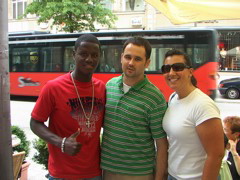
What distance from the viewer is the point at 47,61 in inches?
555

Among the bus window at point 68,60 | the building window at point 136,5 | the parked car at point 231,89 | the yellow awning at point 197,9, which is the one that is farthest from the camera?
the building window at point 136,5

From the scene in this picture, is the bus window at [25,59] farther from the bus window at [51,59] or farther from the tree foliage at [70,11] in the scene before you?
the tree foliage at [70,11]

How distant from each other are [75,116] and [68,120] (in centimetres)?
6

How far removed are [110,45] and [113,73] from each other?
1270 millimetres

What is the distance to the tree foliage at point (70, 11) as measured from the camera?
1469cm

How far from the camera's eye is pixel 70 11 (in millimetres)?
14891

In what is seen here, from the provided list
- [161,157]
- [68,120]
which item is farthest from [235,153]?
[68,120]

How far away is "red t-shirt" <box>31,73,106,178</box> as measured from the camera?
6.97 feet

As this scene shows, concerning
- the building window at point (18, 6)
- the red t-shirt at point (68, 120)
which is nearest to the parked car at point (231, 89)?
the red t-shirt at point (68, 120)

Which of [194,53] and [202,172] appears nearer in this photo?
[202,172]

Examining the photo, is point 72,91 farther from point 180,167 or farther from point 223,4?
point 223,4

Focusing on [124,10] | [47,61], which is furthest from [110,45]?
[124,10]

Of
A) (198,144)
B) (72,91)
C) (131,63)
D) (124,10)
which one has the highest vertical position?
(124,10)

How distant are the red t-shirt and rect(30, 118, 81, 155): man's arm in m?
0.05
